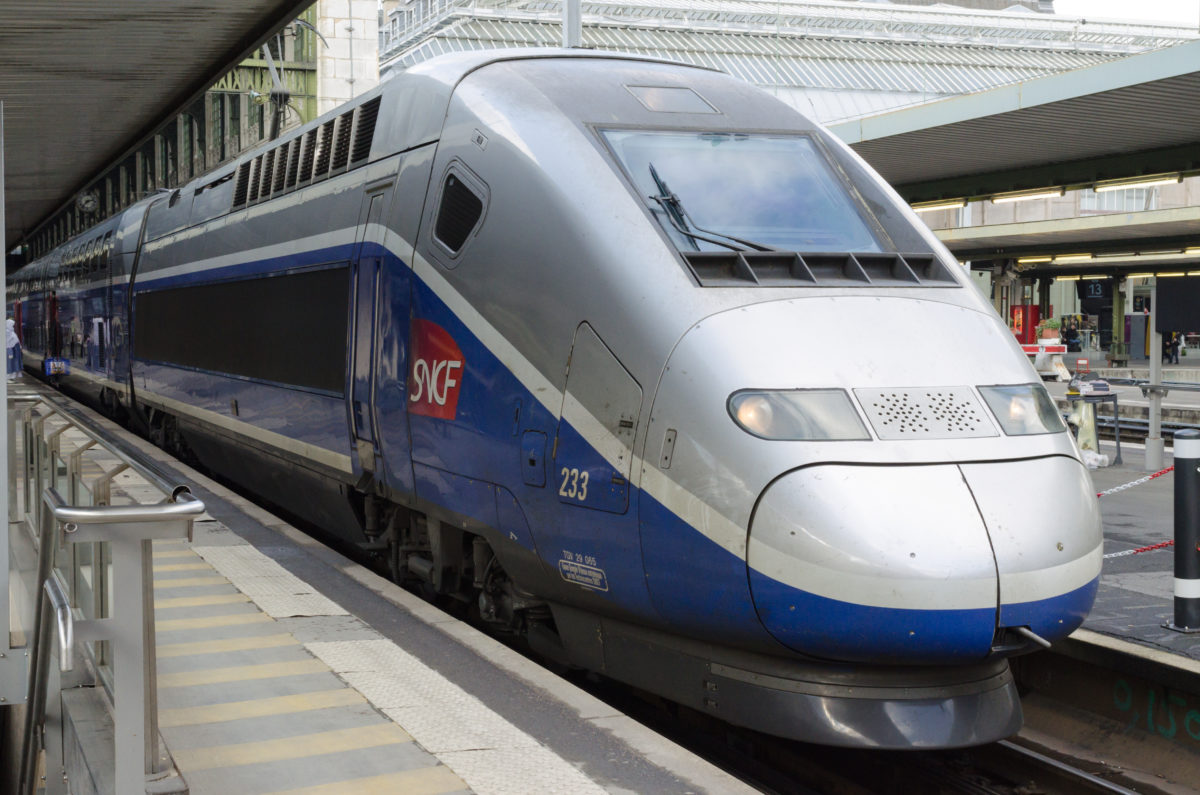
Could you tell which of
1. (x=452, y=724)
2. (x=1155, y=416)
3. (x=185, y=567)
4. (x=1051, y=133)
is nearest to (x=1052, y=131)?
(x=1051, y=133)

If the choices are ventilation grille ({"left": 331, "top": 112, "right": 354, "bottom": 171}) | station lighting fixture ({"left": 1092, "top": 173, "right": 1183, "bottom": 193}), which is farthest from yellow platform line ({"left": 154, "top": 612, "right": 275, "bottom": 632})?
station lighting fixture ({"left": 1092, "top": 173, "right": 1183, "bottom": 193})

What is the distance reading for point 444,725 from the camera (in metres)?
4.62

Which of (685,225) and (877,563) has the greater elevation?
(685,225)

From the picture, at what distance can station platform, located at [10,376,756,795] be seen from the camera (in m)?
4.16

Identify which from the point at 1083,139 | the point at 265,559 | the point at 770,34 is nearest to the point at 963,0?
the point at 770,34

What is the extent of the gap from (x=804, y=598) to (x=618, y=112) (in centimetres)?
254

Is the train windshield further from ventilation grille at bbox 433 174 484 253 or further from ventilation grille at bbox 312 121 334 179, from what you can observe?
ventilation grille at bbox 312 121 334 179

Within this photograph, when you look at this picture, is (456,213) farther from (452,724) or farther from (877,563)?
(877,563)

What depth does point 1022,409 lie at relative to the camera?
16.3 ft

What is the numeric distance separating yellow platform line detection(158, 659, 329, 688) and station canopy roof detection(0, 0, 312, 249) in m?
4.20

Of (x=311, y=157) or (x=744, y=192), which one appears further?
(x=311, y=157)

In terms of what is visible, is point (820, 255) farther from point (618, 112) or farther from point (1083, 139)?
point (1083, 139)

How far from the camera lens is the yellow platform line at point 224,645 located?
220 inches

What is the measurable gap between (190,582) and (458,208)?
104 inches
